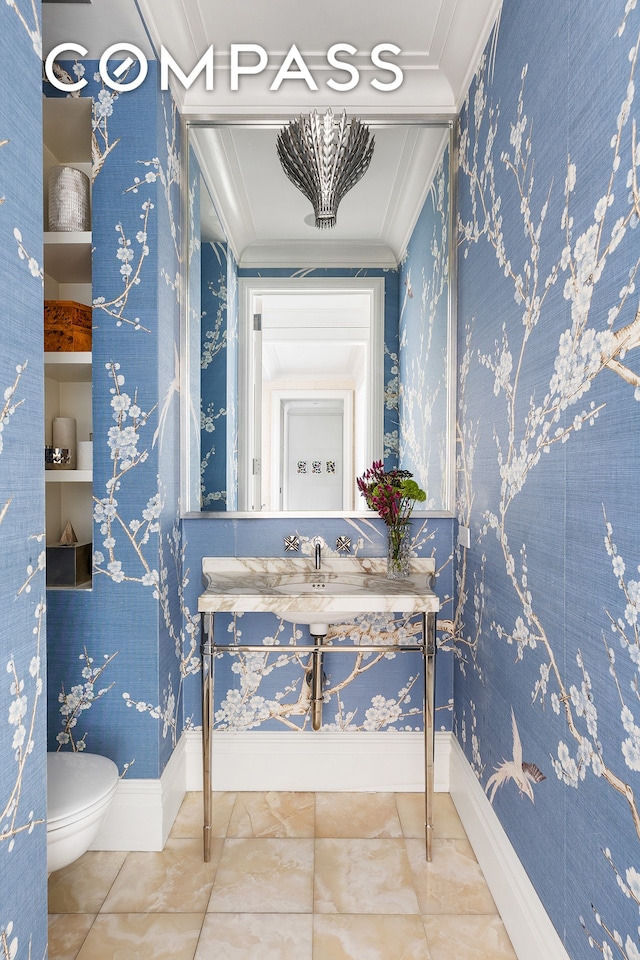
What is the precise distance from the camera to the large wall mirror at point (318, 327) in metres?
2.29

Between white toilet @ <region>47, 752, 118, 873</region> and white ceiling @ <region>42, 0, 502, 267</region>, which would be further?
white ceiling @ <region>42, 0, 502, 267</region>

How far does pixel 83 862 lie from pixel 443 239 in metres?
2.50

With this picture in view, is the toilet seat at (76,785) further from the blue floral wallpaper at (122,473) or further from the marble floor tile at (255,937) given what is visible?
the marble floor tile at (255,937)

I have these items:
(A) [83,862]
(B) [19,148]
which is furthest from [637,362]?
(A) [83,862]

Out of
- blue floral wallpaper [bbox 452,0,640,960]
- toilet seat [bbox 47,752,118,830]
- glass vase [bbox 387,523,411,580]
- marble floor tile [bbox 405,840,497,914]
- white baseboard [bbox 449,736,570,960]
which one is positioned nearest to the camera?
blue floral wallpaper [bbox 452,0,640,960]

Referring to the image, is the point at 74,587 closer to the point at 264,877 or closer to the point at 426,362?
the point at 264,877

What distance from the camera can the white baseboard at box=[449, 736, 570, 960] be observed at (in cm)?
138

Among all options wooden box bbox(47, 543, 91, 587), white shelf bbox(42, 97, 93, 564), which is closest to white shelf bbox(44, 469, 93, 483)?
white shelf bbox(42, 97, 93, 564)

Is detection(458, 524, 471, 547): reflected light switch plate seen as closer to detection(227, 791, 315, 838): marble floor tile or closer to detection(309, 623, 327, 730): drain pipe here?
detection(309, 623, 327, 730): drain pipe

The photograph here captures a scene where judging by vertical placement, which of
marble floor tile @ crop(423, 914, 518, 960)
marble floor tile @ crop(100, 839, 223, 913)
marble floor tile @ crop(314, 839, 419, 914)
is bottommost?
marble floor tile @ crop(100, 839, 223, 913)

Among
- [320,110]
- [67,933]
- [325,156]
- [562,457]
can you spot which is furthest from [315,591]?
[320,110]

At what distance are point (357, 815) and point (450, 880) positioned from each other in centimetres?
44

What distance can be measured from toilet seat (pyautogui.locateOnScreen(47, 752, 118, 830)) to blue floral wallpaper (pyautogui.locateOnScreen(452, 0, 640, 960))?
1101 mm

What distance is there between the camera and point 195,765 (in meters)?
2.33
